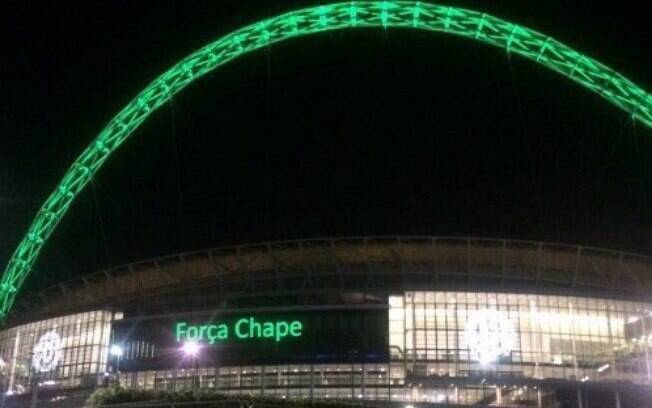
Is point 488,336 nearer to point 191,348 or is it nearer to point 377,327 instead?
point 377,327

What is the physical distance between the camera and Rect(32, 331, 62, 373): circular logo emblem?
256ft

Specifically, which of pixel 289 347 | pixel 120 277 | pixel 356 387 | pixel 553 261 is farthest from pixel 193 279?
pixel 553 261

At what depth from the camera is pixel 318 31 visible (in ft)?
140

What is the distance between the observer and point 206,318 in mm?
75250

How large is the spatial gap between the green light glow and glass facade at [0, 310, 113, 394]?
9385 millimetres

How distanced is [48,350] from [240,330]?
20547mm

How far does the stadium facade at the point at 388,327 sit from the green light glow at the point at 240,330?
10 centimetres

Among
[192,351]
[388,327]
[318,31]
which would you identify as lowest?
[192,351]

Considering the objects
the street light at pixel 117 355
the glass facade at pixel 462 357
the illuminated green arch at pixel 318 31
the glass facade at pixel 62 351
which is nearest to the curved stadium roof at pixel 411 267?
the glass facade at pixel 462 357

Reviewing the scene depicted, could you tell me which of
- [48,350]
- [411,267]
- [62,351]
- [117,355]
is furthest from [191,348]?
[411,267]

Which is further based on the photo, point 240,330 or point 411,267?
point 411,267

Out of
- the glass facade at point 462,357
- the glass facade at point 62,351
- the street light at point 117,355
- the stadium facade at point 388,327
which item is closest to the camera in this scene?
the glass facade at point 462,357

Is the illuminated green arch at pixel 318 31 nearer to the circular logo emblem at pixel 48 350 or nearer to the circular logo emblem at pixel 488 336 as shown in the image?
the circular logo emblem at pixel 48 350

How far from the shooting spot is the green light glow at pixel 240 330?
7200 centimetres
